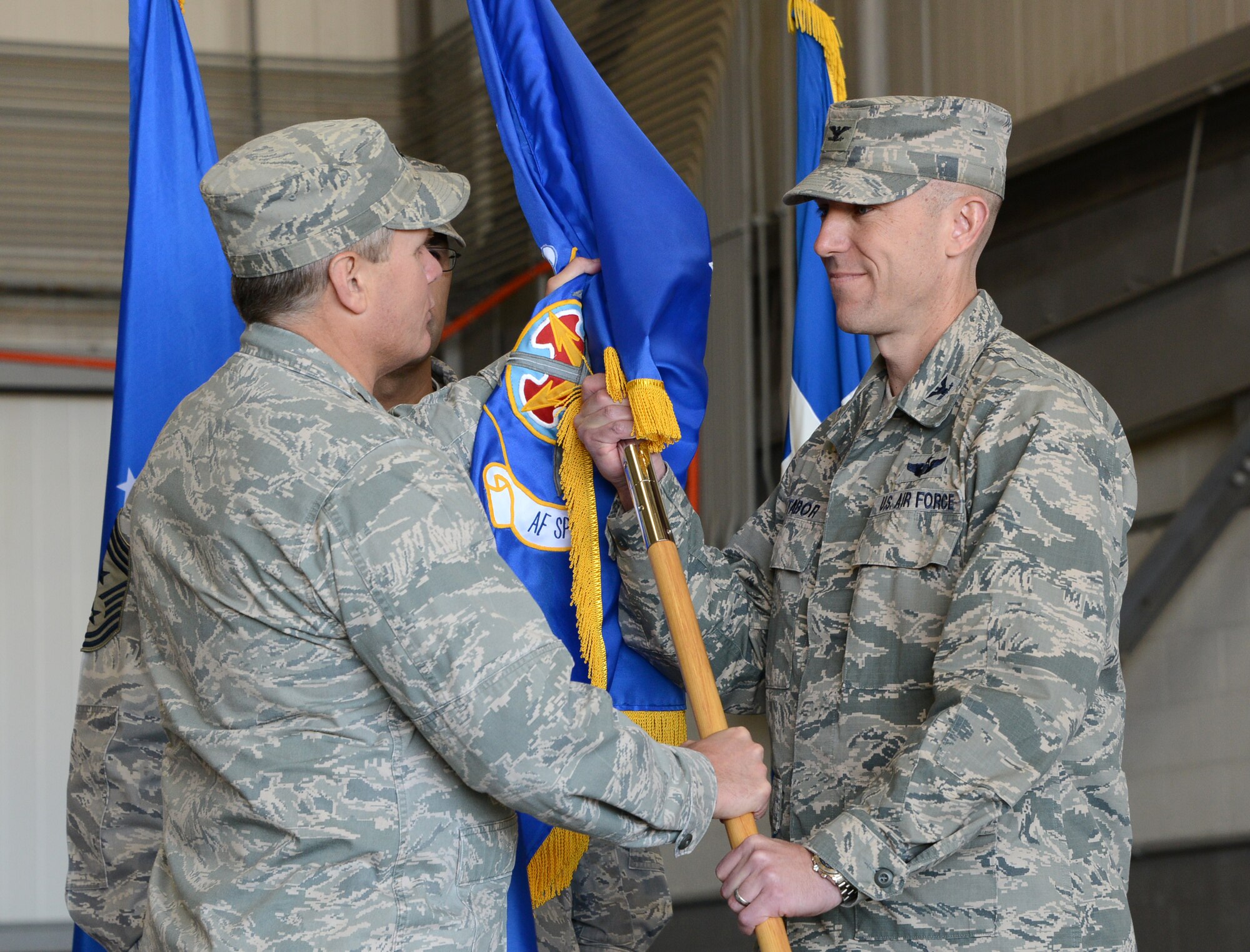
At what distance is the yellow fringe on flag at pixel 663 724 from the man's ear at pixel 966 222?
2.91ft

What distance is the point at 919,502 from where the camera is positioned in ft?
5.80

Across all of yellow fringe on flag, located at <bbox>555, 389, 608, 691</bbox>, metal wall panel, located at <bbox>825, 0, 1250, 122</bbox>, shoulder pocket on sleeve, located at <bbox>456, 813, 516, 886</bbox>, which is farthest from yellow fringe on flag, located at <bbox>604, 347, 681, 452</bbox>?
metal wall panel, located at <bbox>825, 0, 1250, 122</bbox>

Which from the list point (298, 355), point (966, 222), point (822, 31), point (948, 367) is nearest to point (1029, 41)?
point (822, 31)

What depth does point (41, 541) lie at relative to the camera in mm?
6664

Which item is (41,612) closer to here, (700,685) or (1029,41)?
(1029,41)

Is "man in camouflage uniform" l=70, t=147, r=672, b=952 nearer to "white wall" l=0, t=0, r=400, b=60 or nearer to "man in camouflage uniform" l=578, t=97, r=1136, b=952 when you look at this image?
"man in camouflage uniform" l=578, t=97, r=1136, b=952

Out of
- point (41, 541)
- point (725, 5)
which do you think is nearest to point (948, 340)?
point (725, 5)

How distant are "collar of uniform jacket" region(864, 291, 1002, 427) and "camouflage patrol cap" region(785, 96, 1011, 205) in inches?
7.8

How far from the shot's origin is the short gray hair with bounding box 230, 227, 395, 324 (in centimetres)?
153

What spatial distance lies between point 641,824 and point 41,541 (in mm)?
6058

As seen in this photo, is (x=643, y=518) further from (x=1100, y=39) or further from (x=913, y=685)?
(x=1100, y=39)

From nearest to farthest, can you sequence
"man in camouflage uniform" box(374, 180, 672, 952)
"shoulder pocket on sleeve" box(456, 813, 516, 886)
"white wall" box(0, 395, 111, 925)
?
"shoulder pocket on sleeve" box(456, 813, 516, 886), "man in camouflage uniform" box(374, 180, 672, 952), "white wall" box(0, 395, 111, 925)

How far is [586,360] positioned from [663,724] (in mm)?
629

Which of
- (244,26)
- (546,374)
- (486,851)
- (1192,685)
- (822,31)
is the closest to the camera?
(486,851)
